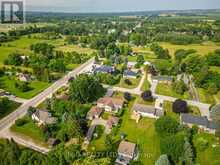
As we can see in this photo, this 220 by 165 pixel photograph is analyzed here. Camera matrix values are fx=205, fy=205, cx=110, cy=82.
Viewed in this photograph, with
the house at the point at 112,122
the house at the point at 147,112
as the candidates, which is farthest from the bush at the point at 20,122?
the house at the point at 147,112

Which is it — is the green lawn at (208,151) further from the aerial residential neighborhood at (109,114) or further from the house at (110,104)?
the house at (110,104)

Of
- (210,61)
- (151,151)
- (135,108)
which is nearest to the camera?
(151,151)

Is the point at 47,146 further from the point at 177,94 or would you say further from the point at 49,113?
the point at 177,94

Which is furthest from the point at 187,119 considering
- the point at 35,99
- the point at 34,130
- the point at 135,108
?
the point at 35,99

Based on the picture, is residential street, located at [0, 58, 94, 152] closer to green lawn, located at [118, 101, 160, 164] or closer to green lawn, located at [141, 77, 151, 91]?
green lawn, located at [118, 101, 160, 164]

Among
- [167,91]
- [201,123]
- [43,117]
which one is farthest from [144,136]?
[167,91]
